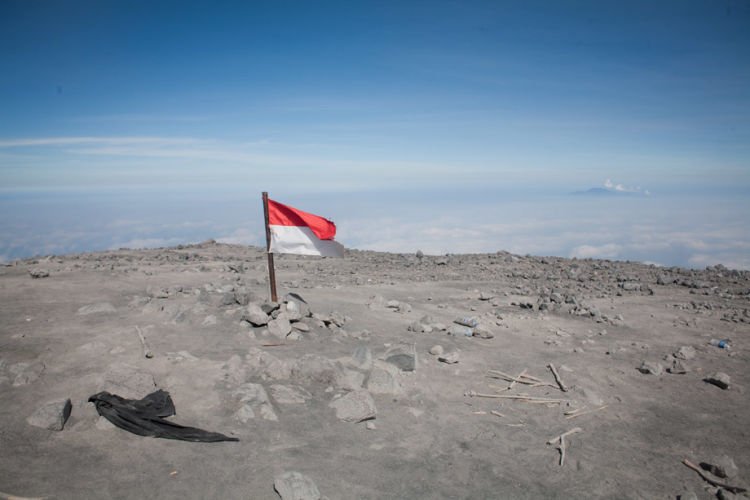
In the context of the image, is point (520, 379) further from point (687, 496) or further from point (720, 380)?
point (720, 380)

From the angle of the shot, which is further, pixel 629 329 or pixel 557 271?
pixel 557 271

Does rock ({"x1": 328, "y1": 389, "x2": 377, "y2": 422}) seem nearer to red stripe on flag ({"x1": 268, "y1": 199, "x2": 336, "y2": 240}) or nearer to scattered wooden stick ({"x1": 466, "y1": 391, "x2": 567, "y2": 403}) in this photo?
scattered wooden stick ({"x1": 466, "y1": 391, "x2": 567, "y2": 403})

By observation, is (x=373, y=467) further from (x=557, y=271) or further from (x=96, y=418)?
(x=557, y=271)

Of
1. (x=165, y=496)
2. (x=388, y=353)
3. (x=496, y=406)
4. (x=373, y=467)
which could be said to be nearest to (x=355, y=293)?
(x=388, y=353)

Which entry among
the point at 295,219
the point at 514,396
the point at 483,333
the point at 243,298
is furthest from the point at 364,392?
the point at 483,333

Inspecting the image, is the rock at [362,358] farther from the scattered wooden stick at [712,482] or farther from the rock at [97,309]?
the rock at [97,309]

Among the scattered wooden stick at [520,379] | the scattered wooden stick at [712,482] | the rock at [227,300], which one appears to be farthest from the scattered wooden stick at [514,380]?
the rock at [227,300]

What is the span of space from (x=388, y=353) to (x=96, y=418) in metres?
5.57

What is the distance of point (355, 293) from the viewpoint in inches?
619

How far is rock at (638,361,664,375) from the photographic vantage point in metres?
9.80

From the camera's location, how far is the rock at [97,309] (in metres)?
10.1

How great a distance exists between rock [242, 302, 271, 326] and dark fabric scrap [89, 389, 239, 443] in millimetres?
3394

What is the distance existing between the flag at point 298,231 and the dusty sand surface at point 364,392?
1599 millimetres

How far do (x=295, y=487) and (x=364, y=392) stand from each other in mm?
2664
